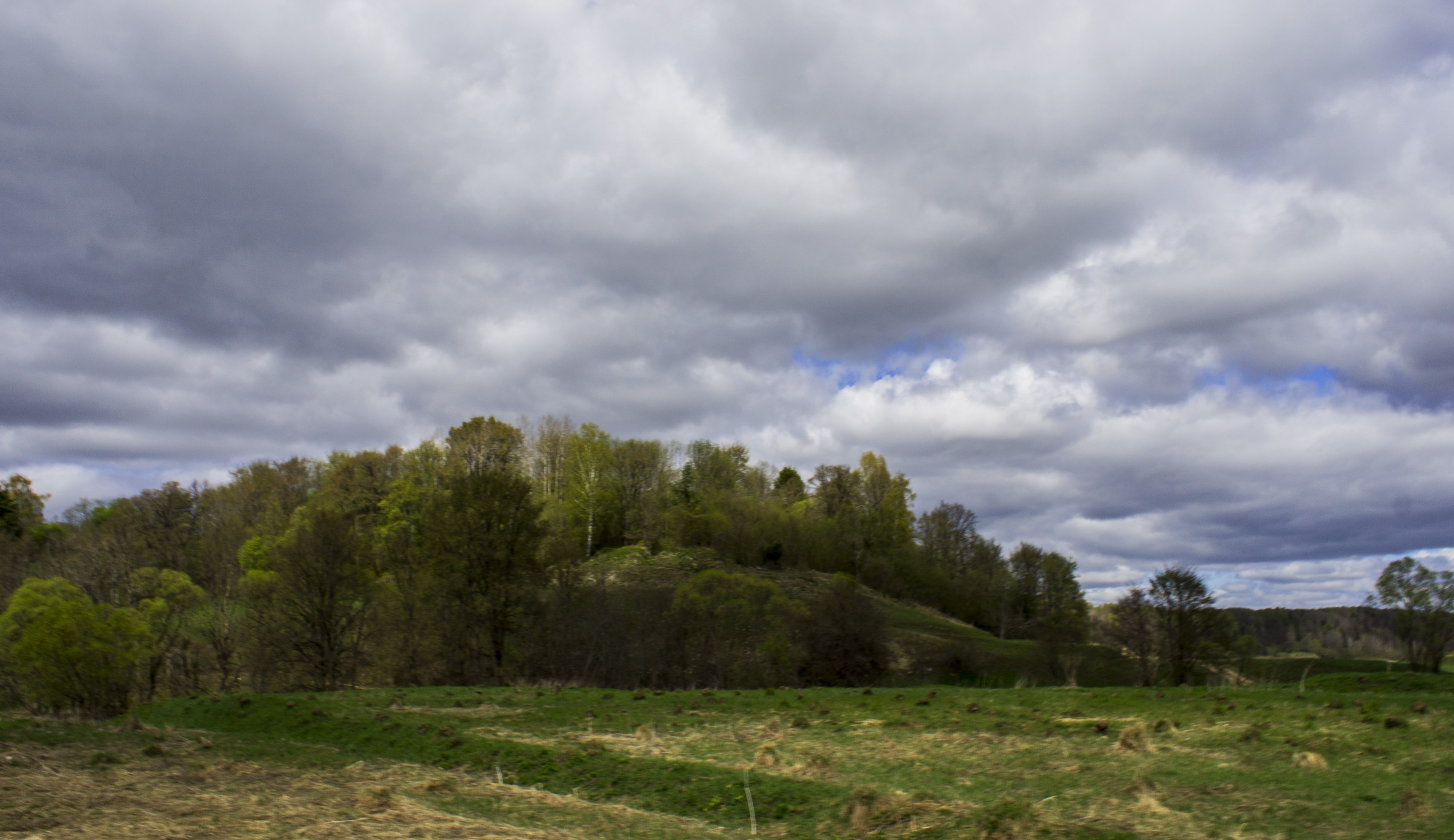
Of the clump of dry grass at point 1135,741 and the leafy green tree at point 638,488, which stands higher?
the leafy green tree at point 638,488

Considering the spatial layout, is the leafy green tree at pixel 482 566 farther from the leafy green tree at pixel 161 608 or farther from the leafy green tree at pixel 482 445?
the leafy green tree at pixel 482 445

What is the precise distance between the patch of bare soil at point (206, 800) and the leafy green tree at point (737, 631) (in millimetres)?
30768

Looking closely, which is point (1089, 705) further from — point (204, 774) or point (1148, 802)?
point (204, 774)

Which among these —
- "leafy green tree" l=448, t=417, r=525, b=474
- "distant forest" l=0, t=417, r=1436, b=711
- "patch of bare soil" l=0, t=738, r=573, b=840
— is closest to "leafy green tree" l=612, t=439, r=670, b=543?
"distant forest" l=0, t=417, r=1436, b=711

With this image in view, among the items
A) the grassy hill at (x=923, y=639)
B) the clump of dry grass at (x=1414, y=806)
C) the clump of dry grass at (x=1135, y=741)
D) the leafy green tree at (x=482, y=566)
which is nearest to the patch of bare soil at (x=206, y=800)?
the clump of dry grass at (x=1414, y=806)

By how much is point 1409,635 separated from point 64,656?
5710cm

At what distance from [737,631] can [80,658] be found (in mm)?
29587

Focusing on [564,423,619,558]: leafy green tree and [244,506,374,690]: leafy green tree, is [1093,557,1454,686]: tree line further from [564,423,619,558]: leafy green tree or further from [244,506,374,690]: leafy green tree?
[564,423,619,558]: leafy green tree

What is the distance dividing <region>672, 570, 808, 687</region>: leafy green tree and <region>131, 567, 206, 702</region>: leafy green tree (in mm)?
25122

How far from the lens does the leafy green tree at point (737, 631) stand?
4450 centimetres

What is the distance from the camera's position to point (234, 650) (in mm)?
47062

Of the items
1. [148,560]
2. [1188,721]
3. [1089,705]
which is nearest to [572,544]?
[148,560]

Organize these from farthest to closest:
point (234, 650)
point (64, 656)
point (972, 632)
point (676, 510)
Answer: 1. point (676, 510)
2. point (972, 632)
3. point (234, 650)
4. point (64, 656)

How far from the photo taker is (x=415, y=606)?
45812 millimetres
